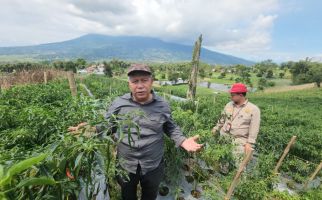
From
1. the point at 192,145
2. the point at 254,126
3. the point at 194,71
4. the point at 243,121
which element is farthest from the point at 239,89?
the point at 194,71

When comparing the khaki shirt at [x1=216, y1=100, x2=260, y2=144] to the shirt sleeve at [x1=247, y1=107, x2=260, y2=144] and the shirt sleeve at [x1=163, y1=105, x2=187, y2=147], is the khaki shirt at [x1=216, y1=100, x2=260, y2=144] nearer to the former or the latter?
the shirt sleeve at [x1=247, y1=107, x2=260, y2=144]

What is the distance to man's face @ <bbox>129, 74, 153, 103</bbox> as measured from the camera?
258cm

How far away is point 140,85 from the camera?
2.59 meters

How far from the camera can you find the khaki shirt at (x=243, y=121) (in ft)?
13.6

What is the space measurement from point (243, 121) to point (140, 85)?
2.26 m

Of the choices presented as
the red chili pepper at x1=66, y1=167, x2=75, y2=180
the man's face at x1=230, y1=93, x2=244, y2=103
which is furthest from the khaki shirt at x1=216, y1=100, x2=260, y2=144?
the red chili pepper at x1=66, y1=167, x2=75, y2=180

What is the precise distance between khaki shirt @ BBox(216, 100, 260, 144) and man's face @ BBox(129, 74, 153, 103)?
2143 mm

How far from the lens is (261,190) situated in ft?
11.7

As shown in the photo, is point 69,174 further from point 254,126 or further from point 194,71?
point 194,71

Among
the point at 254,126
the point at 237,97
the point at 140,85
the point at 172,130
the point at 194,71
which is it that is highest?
the point at 140,85

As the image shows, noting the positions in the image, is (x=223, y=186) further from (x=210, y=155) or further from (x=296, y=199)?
(x=296, y=199)

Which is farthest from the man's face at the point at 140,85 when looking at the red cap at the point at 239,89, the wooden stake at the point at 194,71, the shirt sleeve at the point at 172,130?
the wooden stake at the point at 194,71

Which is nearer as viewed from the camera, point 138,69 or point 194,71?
point 138,69

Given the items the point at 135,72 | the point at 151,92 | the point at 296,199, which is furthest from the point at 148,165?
the point at 296,199
